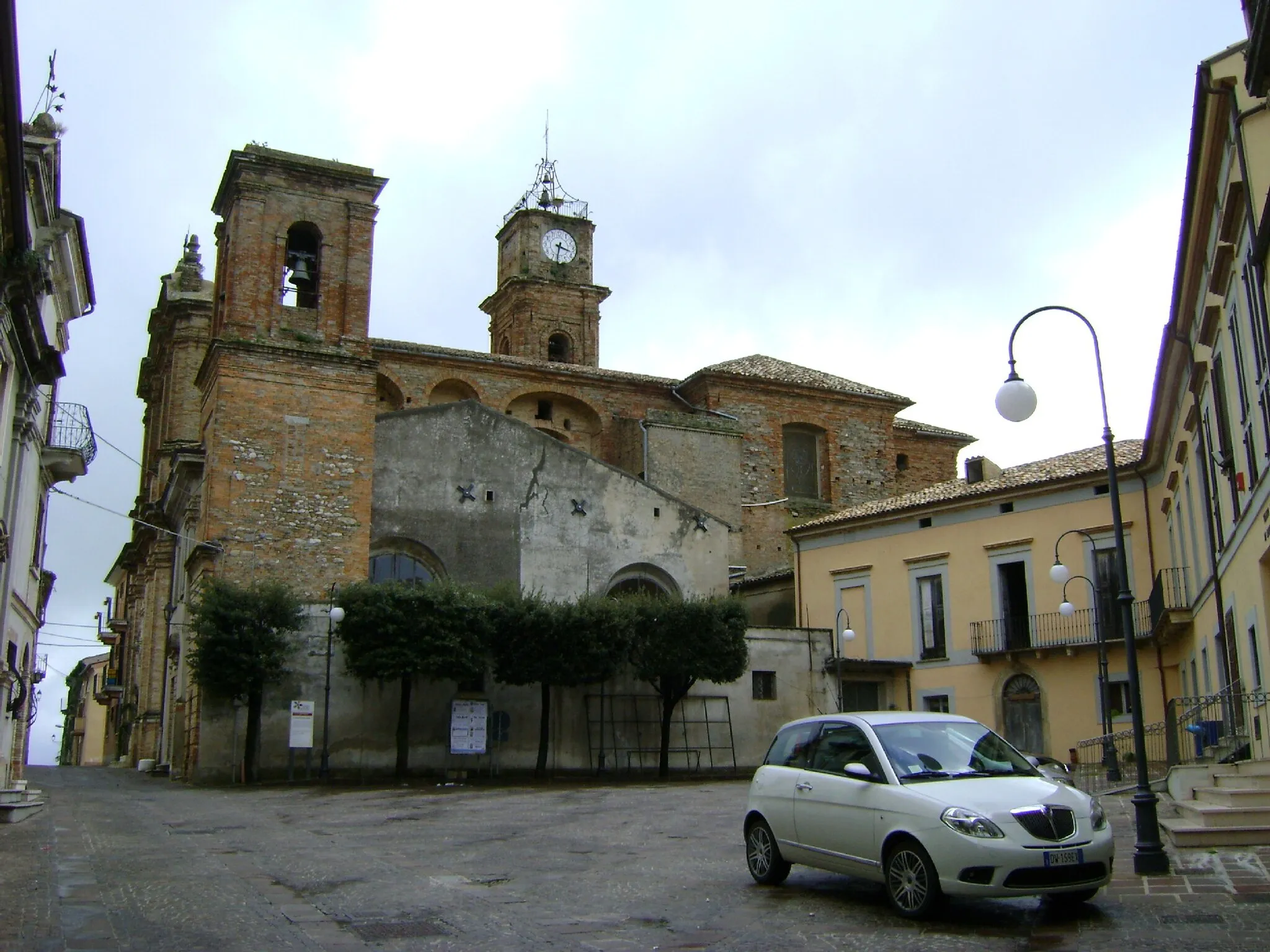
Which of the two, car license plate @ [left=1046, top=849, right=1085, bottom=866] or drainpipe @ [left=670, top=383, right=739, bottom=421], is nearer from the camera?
car license plate @ [left=1046, top=849, right=1085, bottom=866]

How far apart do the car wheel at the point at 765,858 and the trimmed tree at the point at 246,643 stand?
1642 cm

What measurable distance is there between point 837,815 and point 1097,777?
48.7 ft

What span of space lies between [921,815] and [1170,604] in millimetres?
20589

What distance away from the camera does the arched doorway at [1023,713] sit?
1155 inches

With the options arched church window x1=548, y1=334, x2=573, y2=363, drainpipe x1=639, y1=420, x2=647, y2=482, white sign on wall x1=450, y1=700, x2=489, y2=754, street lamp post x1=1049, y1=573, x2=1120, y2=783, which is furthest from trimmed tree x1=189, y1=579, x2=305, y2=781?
arched church window x1=548, y1=334, x2=573, y2=363

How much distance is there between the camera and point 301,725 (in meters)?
23.6

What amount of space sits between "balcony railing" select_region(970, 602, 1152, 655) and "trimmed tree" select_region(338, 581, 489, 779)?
42.0ft

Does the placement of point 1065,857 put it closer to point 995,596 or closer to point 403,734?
point 403,734

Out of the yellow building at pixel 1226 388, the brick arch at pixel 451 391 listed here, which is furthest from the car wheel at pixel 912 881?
the brick arch at pixel 451 391

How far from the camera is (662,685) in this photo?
27.6 meters

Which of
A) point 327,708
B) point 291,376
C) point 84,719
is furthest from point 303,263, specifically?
point 84,719

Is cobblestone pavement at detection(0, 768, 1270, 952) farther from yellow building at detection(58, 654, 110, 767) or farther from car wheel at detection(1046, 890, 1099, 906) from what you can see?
yellow building at detection(58, 654, 110, 767)

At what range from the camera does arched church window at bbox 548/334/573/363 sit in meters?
51.3

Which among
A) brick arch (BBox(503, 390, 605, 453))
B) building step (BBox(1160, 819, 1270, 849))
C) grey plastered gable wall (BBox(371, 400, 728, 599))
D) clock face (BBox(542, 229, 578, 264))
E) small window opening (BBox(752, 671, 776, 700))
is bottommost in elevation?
building step (BBox(1160, 819, 1270, 849))
